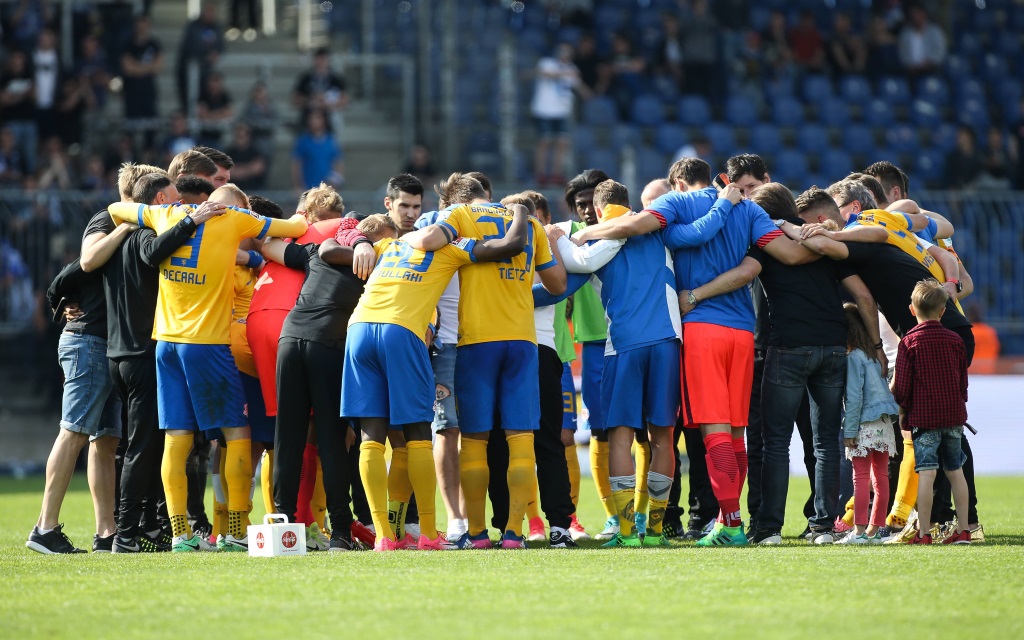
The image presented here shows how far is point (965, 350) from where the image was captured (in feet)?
27.9

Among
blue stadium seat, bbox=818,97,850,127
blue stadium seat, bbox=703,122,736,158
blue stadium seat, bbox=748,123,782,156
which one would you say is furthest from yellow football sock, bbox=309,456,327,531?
blue stadium seat, bbox=818,97,850,127

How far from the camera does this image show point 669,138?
68.3 feet

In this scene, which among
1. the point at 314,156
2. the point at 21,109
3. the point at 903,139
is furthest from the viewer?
the point at 903,139

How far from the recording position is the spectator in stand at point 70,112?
62.2 feet

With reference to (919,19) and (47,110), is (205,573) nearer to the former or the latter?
(47,110)

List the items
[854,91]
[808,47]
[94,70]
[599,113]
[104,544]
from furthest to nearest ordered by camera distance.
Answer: [808,47], [854,91], [599,113], [94,70], [104,544]

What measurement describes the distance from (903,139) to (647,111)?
4.19 metres

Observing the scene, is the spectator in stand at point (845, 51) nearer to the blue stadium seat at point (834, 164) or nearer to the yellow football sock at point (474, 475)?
the blue stadium seat at point (834, 164)

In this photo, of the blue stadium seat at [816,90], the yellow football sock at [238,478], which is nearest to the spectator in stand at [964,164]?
the blue stadium seat at [816,90]

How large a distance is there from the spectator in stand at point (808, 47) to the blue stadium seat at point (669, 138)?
3102mm

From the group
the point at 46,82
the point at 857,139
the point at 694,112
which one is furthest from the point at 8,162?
the point at 857,139

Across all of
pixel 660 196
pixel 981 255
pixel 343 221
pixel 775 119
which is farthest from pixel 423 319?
pixel 775 119

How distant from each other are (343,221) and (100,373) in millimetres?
1792

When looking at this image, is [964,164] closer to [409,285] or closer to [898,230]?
[898,230]
